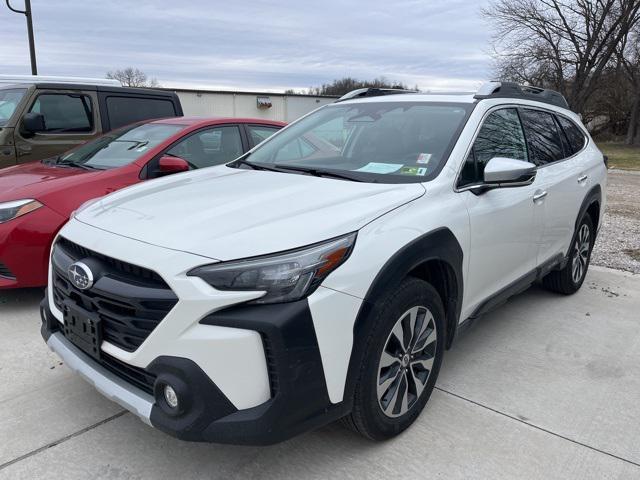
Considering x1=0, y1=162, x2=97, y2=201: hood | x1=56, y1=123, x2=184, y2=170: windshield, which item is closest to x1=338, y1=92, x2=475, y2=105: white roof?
x1=56, y1=123, x2=184, y2=170: windshield

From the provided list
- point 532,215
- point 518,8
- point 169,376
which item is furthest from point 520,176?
point 518,8

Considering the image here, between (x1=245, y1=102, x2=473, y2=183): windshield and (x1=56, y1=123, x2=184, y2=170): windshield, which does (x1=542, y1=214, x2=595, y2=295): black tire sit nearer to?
(x1=245, y1=102, x2=473, y2=183): windshield

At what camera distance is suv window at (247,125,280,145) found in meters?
5.61

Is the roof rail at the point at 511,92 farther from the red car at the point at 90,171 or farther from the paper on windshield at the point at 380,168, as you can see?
the red car at the point at 90,171

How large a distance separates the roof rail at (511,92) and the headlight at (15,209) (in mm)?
3287

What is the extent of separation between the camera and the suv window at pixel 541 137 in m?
3.78

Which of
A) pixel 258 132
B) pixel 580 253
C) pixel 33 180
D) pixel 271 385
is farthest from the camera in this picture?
pixel 258 132

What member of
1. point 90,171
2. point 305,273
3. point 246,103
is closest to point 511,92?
point 305,273

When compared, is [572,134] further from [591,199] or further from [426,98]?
[426,98]

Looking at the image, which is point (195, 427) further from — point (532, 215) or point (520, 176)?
point (532, 215)

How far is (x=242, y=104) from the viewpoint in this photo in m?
35.8

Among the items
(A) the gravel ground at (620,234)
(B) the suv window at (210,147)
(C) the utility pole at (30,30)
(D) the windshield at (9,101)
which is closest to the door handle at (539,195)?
(A) the gravel ground at (620,234)

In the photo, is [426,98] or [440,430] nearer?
[440,430]

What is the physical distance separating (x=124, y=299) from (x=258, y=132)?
153 inches
